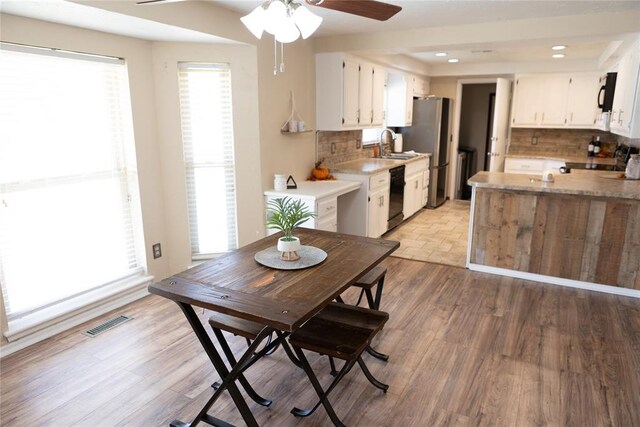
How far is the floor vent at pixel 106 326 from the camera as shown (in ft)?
9.91

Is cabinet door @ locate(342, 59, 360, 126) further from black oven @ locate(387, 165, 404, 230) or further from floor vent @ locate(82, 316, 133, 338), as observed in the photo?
floor vent @ locate(82, 316, 133, 338)

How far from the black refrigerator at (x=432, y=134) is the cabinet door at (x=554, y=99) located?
1.37 meters

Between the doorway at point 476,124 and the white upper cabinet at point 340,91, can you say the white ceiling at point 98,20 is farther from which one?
the doorway at point 476,124

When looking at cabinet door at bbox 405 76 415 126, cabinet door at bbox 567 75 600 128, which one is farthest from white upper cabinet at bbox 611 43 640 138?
cabinet door at bbox 405 76 415 126

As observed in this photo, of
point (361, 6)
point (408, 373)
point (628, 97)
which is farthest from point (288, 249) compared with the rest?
point (628, 97)

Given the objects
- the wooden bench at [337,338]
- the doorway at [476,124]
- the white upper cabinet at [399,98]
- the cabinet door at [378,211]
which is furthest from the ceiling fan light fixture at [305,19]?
the doorway at [476,124]

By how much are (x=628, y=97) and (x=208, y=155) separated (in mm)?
3739

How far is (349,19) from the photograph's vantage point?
3.70m

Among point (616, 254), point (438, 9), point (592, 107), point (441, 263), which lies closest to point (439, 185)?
point (592, 107)

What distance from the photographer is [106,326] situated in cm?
312

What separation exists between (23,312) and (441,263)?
367 cm

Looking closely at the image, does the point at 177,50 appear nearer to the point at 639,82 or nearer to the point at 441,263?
the point at 441,263

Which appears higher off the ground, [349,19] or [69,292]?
[349,19]

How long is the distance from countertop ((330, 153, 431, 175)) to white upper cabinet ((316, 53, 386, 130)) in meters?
0.47
